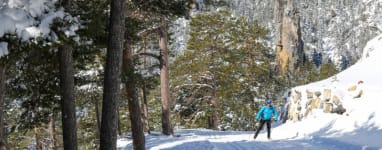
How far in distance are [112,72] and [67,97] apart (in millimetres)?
1185

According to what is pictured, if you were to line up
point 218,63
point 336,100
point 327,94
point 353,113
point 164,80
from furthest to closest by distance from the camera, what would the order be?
point 218,63 < point 164,80 < point 327,94 < point 336,100 < point 353,113

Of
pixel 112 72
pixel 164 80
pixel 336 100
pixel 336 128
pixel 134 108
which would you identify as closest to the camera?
pixel 112 72

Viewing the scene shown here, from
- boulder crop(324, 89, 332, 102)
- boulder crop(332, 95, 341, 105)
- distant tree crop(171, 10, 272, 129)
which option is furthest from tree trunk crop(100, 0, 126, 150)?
distant tree crop(171, 10, 272, 129)

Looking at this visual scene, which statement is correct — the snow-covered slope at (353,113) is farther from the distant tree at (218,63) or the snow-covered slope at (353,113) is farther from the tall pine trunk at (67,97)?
the distant tree at (218,63)

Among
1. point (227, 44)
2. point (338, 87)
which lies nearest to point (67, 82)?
point (338, 87)

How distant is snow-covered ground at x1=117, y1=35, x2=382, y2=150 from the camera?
14055 millimetres

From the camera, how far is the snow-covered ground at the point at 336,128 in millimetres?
14055

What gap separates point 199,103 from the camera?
31.4 m

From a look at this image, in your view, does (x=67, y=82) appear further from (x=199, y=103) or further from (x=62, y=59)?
(x=199, y=103)

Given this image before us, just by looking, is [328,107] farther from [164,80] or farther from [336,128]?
[164,80]

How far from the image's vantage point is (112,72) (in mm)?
9750

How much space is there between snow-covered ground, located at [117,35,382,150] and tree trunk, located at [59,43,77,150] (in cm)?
535

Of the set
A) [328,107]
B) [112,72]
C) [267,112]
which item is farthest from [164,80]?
[112,72]

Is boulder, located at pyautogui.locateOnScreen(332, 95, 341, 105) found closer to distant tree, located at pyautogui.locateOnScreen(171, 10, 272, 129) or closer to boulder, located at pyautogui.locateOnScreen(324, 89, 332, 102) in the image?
boulder, located at pyautogui.locateOnScreen(324, 89, 332, 102)
